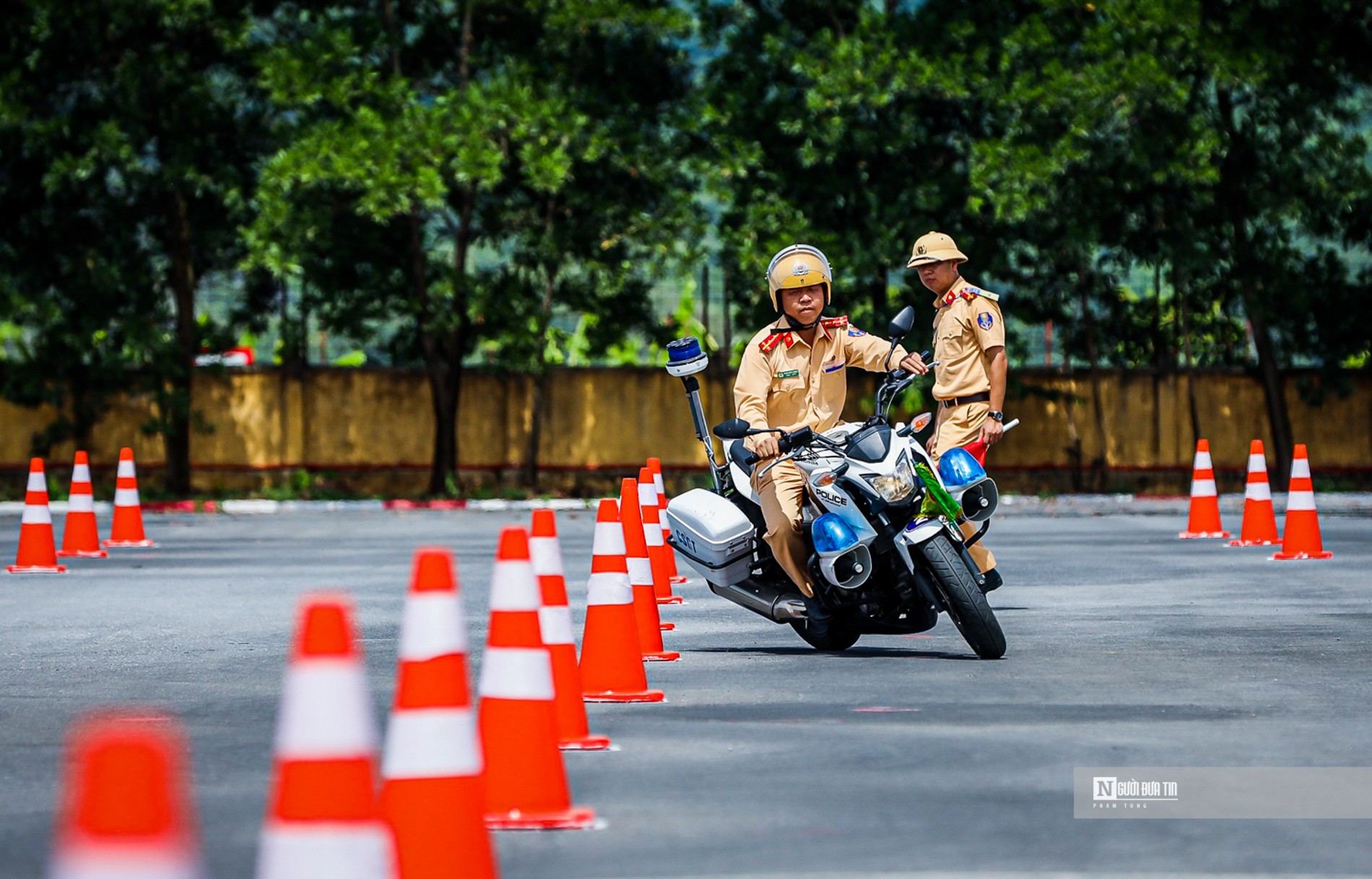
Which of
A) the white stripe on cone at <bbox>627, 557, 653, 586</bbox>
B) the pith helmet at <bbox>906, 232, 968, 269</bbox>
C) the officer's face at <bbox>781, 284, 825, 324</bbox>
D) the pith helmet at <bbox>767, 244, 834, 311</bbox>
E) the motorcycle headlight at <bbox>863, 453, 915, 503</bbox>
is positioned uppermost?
the pith helmet at <bbox>906, 232, 968, 269</bbox>

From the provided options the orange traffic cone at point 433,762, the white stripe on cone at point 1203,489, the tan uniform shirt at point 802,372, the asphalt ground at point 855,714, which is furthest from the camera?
the white stripe on cone at point 1203,489

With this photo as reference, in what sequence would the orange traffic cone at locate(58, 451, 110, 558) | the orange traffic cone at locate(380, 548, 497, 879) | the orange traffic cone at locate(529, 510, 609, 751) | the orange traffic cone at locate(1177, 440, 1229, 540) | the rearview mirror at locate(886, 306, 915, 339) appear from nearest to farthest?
1. the orange traffic cone at locate(380, 548, 497, 879)
2. the orange traffic cone at locate(529, 510, 609, 751)
3. the rearview mirror at locate(886, 306, 915, 339)
4. the orange traffic cone at locate(58, 451, 110, 558)
5. the orange traffic cone at locate(1177, 440, 1229, 540)

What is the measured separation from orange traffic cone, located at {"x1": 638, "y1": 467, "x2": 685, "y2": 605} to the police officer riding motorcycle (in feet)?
6.17

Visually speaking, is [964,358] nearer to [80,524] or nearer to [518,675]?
[518,675]

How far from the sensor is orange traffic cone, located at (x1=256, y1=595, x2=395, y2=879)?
435 cm

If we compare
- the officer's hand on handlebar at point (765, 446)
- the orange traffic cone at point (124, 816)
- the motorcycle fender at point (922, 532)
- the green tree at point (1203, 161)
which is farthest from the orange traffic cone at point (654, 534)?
the green tree at point (1203, 161)

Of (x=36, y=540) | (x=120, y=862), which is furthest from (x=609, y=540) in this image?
(x=36, y=540)

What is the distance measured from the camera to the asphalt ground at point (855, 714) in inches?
247

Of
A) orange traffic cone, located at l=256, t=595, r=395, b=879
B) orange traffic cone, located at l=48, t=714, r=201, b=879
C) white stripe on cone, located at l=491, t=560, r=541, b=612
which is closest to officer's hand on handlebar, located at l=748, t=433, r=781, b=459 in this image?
white stripe on cone, located at l=491, t=560, r=541, b=612

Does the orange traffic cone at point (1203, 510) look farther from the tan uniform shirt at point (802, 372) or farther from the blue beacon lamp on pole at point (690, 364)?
the blue beacon lamp on pole at point (690, 364)

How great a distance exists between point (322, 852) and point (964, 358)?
8.89m

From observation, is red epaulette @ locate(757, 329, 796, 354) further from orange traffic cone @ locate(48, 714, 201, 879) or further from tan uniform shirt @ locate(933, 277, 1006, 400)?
orange traffic cone @ locate(48, 714, 201, 879)

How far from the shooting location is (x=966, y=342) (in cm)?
1290

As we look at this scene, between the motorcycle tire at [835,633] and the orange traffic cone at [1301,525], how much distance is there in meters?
6.71
